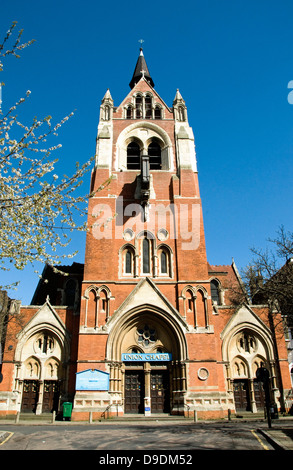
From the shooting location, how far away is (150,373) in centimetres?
2164

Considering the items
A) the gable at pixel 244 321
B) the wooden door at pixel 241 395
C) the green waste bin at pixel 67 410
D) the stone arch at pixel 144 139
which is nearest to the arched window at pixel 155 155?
the stone arch at pixel 144 139

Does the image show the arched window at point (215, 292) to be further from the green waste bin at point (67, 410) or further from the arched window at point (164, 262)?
the green waste bin at point (67, 410)

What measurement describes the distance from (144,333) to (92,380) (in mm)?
4188

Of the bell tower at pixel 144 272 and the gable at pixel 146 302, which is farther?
the gable at pixel 146 302

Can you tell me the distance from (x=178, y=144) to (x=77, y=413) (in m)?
19.8

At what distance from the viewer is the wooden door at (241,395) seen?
21938 mm

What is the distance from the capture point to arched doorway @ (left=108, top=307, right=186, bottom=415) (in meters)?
20.8

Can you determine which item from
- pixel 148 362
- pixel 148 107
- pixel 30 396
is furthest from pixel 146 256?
pixel 148 107

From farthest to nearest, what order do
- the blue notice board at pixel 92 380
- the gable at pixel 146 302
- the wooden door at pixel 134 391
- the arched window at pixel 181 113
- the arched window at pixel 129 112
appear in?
the arched window at pixel 129 112 → the arched window at pixel 181 113 → the gable at pixel 146 302 → the wooden door at pixel 134 391 → the blue notice board at pixel 92 380

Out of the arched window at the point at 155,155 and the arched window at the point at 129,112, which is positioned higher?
the arched window at the point at 129,112

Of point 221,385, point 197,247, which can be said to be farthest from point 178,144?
point 221,385

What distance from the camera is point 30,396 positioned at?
21750 millimetres

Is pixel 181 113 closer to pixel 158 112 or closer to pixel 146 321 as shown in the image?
pixel 158 112

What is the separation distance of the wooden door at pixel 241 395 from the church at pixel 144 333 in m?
0.06
